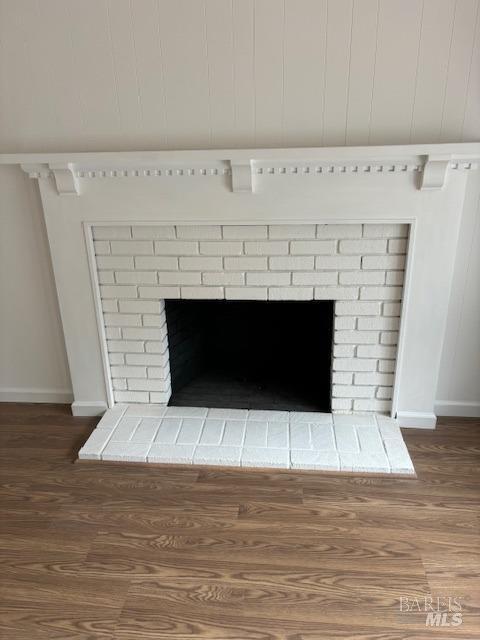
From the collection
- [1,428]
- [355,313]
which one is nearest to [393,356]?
[355,313]

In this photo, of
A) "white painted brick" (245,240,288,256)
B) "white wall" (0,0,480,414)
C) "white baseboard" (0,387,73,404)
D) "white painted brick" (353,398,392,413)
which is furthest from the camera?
"white baseboard" (0,387,73,404)

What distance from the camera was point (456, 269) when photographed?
6.80ft

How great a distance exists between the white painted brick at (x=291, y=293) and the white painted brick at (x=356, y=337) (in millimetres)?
222

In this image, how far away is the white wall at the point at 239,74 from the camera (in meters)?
1.76

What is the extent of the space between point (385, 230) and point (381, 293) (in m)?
0.27

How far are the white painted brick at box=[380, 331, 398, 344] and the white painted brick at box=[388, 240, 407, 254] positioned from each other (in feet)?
1.19

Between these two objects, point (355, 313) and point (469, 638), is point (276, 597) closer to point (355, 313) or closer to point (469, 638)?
point (469, 638)

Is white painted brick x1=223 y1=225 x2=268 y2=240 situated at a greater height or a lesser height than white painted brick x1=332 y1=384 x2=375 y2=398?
greater

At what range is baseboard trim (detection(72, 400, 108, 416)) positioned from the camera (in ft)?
7.81

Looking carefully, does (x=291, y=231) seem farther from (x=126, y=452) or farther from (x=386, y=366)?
(x=126, y=452)

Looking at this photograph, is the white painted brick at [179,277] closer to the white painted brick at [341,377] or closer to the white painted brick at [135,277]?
the white painted brick at [135,277]

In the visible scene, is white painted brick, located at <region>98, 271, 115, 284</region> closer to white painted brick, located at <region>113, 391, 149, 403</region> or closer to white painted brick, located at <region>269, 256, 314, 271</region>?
white painted brick, located at <region>113, 391, 149, 403</region>

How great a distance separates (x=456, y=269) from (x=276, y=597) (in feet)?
4.84

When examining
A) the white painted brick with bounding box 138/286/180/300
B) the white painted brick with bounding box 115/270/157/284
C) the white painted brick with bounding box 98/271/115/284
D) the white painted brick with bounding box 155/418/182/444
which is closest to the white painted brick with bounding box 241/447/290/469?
the white painted brick with bounding box 155/418/182/444
